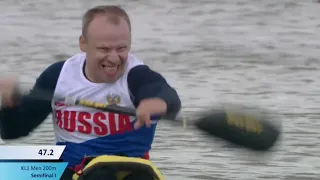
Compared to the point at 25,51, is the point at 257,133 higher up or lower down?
higher up

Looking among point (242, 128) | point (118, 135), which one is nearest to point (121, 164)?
point (118, 135)

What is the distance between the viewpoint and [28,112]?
2865mm

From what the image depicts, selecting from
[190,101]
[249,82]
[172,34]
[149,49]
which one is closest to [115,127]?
[190,101]

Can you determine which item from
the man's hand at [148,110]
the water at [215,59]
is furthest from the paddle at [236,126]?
the man's hand at [148,110]

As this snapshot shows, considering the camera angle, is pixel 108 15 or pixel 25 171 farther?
pixel 108 15

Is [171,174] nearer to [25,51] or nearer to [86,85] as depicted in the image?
[86,85]

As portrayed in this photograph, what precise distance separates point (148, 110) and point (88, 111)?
1.30 feet

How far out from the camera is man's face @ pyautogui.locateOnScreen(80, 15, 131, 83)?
107 inches

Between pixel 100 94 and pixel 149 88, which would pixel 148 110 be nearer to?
pixel 149 88

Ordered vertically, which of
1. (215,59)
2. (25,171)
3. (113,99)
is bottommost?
(215,59)

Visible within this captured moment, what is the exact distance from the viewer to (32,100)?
2.79 meters

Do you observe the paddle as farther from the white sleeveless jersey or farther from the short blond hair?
the short blond hair

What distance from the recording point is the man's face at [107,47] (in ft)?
8.96

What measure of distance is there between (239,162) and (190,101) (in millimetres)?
1182
